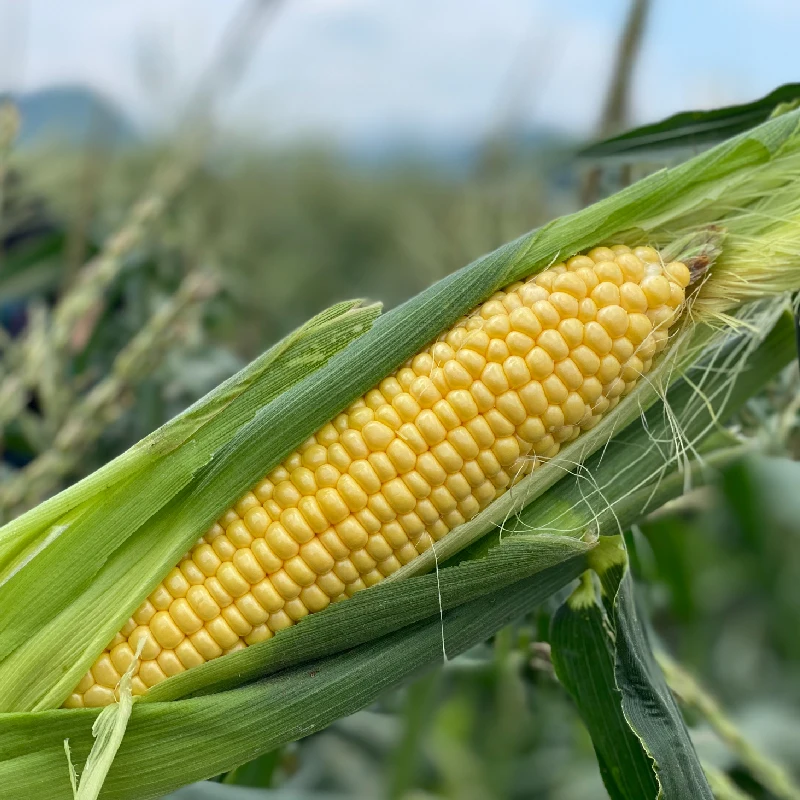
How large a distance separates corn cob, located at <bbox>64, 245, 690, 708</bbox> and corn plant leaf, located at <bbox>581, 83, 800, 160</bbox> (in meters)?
0.27

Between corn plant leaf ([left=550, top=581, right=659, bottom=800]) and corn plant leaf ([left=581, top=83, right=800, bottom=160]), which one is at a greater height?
corn plant leaf ([left=581, top=83, right=800, bottom=160])

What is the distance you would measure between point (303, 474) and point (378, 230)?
345cm

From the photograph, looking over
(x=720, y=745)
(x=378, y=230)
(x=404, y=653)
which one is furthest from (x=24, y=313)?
(x=378, y=230)

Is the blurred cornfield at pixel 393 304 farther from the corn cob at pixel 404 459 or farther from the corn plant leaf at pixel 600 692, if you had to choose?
the corn cob at pixel 404 459

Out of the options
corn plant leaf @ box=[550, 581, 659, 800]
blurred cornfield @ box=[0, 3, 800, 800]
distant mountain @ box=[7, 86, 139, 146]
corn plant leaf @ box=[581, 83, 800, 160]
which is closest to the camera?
corn plant leaf @ box=[550, 581, 659, 800]

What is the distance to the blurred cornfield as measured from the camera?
103 centimetres

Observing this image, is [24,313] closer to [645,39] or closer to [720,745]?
[645,39]

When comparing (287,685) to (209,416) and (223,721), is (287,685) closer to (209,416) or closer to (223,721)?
(223,721)

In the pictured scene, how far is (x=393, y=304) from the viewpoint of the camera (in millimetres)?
1686

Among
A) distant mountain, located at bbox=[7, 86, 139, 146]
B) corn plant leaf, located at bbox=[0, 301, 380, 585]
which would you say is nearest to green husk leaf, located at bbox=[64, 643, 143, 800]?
corn plant leaf, located at bbox=[0, 301, 380, 585]

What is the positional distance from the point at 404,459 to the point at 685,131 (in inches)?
19.7

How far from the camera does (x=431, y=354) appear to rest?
0.61 m

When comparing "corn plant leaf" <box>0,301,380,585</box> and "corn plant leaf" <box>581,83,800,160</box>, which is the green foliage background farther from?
"corn plant leaf" <box>0,301,380,585</box>

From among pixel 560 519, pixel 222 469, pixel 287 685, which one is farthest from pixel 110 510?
pixel 560 519
